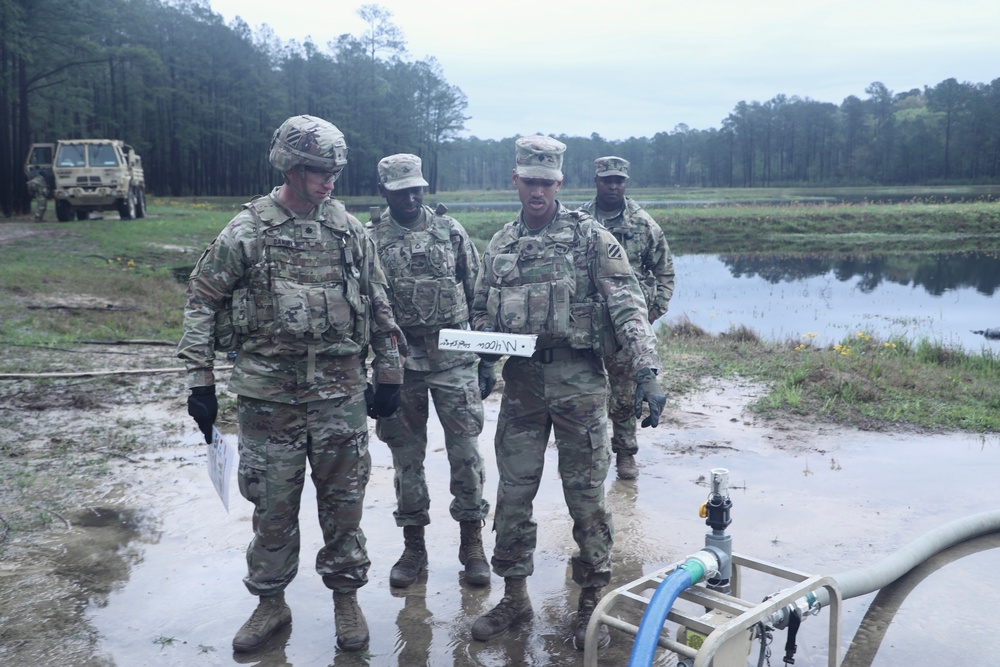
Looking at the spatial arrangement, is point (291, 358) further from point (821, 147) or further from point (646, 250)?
point (821, 147)

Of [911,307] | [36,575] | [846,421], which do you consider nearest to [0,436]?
[36,575]

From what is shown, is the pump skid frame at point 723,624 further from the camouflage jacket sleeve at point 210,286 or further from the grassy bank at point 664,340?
the grassy bank at point 664,340

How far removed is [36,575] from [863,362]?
7951 millimetres

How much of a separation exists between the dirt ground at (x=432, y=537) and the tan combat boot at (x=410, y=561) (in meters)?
0.06

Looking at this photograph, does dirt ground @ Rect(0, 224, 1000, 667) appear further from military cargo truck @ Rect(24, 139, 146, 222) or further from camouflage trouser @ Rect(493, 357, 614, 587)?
military cargo truck @ Rect(24, 139, 146, 222)

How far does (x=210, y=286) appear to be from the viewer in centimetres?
368

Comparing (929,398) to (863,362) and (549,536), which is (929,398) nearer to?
(863,362)

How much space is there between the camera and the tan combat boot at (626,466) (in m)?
6.05

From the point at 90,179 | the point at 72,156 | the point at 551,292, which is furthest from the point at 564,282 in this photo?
the point at 72,156

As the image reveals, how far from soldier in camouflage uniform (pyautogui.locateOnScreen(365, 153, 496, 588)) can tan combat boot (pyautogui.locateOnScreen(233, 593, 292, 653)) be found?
0.79m

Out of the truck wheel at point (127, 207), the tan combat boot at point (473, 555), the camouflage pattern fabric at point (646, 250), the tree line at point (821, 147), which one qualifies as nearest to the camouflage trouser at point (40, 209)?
the truck wheel at point (127, 207)

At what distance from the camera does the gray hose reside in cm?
377

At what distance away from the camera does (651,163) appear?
100 metres

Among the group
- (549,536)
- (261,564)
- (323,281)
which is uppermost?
(323,281)
